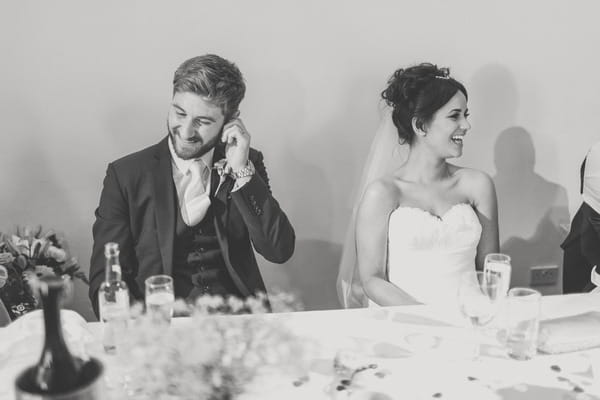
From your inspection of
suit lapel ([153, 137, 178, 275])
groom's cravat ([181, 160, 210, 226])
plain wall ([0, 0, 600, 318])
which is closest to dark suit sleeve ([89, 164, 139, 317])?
suit lapel ([153, 137, 178, 275])

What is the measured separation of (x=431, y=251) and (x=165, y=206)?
1.05 m

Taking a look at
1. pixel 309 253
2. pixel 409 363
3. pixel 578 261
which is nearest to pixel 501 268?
pixel 409 363

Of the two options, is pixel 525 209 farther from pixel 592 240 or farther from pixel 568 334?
pixel 568 334

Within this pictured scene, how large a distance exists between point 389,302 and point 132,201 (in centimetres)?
102

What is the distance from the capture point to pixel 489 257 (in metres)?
1.75

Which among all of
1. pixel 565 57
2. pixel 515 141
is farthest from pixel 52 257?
pixel 565 57

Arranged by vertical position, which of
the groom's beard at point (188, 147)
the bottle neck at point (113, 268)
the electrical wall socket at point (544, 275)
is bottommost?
the electrical wall socket at point (544, 275)

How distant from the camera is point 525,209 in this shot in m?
3.27

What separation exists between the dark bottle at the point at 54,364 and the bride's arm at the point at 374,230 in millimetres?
1483

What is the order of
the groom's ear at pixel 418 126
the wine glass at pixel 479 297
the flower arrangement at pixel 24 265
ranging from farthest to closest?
1. the groom's ear at pixel 418 126
2. the flower arrangement at pixel 24 265
3. the wine glass at pixel 479 297

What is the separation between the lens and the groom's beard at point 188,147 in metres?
2.38

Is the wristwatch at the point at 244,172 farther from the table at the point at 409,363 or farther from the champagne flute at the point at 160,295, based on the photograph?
the champagne flute at the point at 160,295

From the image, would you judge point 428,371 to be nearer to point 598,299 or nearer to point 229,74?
point 598,299

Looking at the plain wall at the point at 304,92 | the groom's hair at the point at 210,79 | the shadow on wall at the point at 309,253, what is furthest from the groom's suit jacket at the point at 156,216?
the shadow on wall at the point at 309,253
